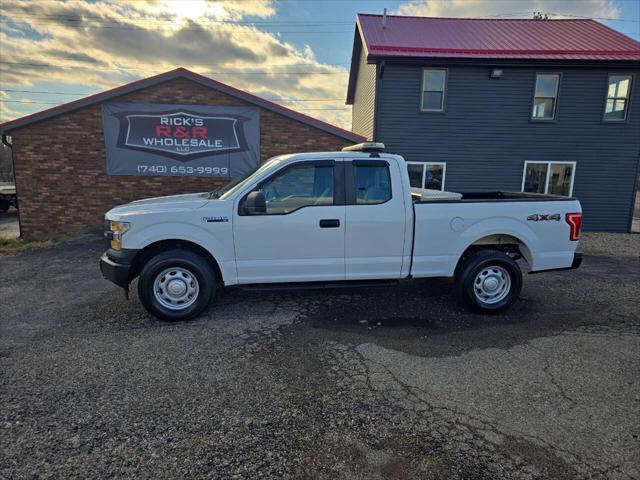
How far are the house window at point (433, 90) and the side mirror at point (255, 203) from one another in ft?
32.2

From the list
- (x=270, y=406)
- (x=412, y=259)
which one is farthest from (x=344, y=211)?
(x=270, y=406)

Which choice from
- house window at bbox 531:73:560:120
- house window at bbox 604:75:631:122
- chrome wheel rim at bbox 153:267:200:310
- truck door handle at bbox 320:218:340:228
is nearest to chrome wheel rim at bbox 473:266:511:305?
truck door handle at bbox 320:218:340:228

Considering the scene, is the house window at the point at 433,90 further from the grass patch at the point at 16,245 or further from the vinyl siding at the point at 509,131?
the grass patch at the point at 16,245

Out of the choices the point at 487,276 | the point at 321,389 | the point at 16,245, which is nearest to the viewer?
the point at 321,389

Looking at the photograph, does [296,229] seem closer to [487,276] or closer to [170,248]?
[170,248]

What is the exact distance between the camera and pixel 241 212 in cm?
450

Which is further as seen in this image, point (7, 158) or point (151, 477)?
point (7, 158)

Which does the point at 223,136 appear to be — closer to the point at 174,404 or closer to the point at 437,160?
the point at 437,160

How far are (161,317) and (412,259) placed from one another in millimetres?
3109

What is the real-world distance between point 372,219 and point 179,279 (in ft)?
7.86

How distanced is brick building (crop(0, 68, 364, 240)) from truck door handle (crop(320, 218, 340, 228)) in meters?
6.78

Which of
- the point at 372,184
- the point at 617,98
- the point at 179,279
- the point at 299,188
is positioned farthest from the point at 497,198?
the point at 617,98

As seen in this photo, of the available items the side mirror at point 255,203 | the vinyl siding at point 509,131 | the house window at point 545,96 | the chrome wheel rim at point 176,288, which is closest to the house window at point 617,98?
the vinyl siding at point 509,131

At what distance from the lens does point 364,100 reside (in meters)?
15.0
